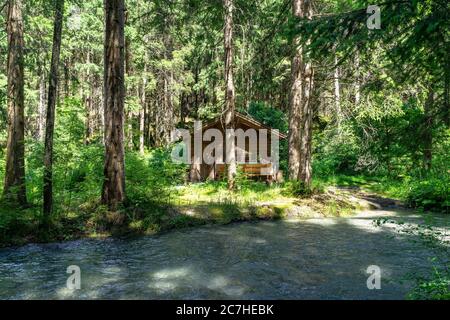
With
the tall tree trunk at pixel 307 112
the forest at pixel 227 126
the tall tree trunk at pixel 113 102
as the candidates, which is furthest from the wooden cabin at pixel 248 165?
the tall tree trunk at pixel 113 102

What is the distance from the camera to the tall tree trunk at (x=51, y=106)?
9.12 metres

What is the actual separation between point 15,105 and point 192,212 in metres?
6.20

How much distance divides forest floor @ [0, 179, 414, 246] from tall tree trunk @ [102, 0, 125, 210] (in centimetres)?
65

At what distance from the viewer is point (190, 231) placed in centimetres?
1085

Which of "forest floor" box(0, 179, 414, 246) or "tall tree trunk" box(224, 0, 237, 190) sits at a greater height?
"tall tree trunk" box(224, 0, 237, 190)

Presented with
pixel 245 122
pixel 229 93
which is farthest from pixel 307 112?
pixel 245 122

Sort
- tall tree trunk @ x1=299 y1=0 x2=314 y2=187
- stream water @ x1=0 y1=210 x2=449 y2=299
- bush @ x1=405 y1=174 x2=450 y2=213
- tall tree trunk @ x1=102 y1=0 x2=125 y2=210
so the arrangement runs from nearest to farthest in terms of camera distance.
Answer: stream water @ x1=0 y1=210 x2=449 y2=299
tall tree trunk @ x1=102 y1=0 x2=125 y2=210
tall tree trunk @ x1=299 y1=0 x2=314 y2=187
bush @ x1=405 y1=174 x2=450 y2=213

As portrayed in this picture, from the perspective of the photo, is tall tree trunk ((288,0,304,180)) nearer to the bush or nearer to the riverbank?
the riverbank

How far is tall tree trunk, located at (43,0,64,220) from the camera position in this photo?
9.12 m

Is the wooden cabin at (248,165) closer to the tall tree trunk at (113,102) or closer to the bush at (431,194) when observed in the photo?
the bush at (431,194)

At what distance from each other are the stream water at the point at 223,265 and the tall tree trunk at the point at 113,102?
1.63 m

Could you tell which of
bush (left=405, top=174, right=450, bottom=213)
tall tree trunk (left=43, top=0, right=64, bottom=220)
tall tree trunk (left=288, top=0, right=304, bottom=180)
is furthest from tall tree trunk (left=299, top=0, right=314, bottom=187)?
tall tree trunk (left=43, top=0, right=64, bottom=220)

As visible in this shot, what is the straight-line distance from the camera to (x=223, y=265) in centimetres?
761
